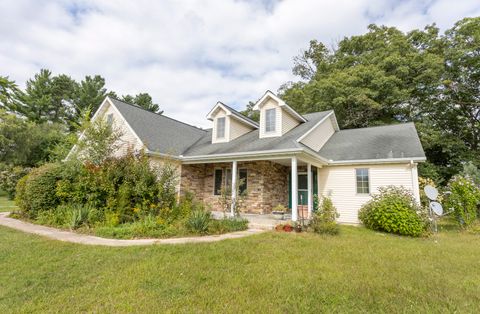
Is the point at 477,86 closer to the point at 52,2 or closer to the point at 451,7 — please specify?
the point at 451,7

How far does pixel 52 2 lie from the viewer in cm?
658

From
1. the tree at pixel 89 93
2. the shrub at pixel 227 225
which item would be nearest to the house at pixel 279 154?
the shrub at pixel 227 225

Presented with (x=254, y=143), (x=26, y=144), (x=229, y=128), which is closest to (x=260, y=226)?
(x=254, y=143)

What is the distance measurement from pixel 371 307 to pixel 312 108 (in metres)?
19.2

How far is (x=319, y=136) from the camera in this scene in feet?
42.0

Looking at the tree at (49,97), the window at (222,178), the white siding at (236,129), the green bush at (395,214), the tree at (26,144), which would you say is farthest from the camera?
the tree at (49,97)

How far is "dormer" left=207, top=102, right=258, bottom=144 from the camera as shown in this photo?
43.4 feet

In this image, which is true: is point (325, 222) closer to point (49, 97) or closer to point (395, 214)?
point (395, 214)

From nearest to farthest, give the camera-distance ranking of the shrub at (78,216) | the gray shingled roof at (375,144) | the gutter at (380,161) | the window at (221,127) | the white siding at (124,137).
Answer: the shrub at (78,216), the gutter at (380,161), the gray shingled roof at (375,144), the white siding at (124,137), the window at (221,127)

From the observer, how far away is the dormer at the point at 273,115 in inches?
459

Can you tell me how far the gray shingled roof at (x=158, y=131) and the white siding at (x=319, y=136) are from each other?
6500 mm

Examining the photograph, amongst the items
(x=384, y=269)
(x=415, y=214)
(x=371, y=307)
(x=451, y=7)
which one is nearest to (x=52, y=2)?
(x=371, y=307)

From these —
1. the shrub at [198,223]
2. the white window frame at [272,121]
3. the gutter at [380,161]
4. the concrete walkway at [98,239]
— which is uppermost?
the white window frame at [272,121]

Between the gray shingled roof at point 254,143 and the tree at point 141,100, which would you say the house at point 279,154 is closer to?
the gray shingled roof at point 254,143
